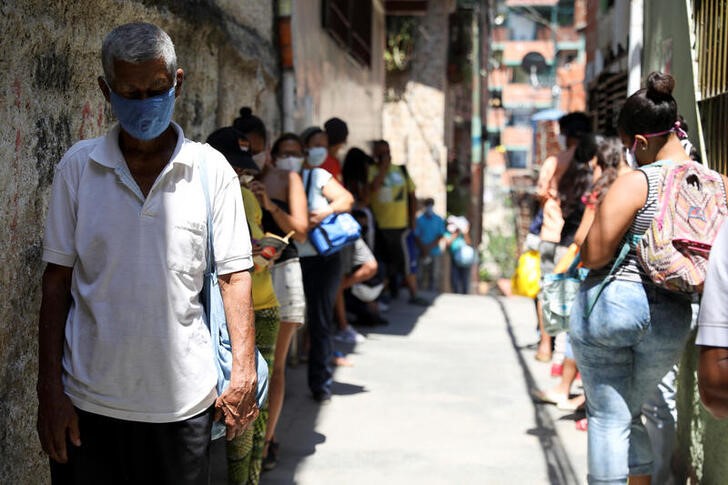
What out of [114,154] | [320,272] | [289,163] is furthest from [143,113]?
[320,272]

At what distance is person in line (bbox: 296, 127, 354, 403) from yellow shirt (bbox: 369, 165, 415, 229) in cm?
396

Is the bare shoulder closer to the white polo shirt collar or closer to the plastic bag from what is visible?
the white polo shirt collar

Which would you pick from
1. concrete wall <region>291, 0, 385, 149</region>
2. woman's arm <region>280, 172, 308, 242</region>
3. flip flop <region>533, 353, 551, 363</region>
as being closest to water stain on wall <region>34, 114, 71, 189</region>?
woman's arm <region>280, 172, 308, 242</region>

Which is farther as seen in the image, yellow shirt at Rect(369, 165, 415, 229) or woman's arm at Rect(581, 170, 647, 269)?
yellow shirt at Rect(369, 165, 415, 229)

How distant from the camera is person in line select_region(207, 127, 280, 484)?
4188mm

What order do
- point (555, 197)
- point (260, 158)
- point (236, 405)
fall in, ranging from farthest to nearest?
point (555, 197)
point (260, 158)
point (236, 405)

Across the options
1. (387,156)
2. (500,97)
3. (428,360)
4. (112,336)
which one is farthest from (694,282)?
(500,97)

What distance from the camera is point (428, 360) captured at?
827 cm

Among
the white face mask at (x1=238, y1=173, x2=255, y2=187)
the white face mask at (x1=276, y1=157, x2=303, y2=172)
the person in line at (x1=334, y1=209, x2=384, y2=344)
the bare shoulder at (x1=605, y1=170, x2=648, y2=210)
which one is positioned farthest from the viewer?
the person in line at (x1=334, y1=209, x2=384, y2=344)

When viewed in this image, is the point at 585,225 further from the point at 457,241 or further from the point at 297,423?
the point at 457,241

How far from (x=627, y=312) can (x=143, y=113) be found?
2015 millimetres

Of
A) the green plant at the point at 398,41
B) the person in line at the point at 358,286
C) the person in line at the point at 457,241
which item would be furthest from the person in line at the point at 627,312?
the green plant at the point at 398,41

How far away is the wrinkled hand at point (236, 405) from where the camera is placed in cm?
268

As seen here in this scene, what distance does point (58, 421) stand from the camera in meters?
2.52
